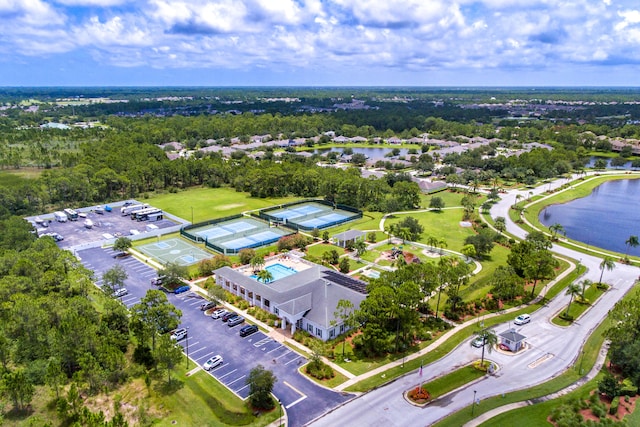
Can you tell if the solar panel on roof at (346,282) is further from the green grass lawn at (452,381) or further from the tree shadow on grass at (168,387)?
the tree shadow on grass at (168,387)

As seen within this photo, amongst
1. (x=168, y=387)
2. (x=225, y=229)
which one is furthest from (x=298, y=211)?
(x=168, y=387)

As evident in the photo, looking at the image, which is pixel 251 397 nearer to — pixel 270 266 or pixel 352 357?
pixel 352 357

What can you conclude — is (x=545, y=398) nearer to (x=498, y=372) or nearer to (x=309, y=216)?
(x=498, y=372)

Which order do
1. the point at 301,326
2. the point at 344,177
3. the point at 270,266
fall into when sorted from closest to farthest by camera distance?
1. the point at 301,326
2. the point at 270,266
3. the point at 344,177

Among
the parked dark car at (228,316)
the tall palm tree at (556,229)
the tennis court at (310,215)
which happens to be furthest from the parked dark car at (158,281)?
the tall palm tree at (556,229)

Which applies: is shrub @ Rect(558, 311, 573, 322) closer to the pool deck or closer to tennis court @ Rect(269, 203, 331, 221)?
the pool deck

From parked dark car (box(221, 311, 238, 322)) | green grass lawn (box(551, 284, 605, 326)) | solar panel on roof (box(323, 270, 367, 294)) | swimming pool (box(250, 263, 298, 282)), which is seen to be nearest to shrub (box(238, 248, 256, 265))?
swimming pool (box(250, 263, 298, 282))

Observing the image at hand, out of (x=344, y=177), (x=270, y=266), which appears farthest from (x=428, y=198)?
(x=270, y=266)
